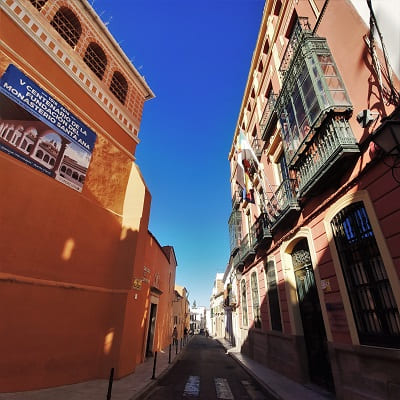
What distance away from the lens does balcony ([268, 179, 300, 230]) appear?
7.48m

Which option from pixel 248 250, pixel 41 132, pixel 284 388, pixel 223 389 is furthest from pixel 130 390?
pixel 248 250

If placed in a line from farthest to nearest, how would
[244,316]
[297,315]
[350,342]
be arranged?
[244,316]
[297,315]
[350,342]

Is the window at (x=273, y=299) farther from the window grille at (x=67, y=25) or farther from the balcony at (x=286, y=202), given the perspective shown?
the window grille at (x=67, y=25)

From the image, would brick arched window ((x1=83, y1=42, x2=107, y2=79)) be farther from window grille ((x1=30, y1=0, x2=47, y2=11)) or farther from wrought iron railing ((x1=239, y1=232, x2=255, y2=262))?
wrought iron railing ((x1=239, y1=232, x2=255, y2=262))

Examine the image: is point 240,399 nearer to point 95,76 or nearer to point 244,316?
point 244,316

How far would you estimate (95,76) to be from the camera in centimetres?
944

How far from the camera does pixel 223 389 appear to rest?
262 inches

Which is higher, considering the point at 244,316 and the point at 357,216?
the point at 357,216

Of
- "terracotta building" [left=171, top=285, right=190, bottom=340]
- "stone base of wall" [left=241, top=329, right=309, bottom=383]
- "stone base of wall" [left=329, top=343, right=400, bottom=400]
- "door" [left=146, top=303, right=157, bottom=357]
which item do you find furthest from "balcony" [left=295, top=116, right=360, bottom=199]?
"terracotta building" [left=171, top=285, right=190, bottom=340]

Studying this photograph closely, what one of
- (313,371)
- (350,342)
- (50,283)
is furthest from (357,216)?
(50,283)

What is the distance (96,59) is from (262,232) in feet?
34.7

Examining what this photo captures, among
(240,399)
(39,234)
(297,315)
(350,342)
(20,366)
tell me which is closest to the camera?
(350,342)

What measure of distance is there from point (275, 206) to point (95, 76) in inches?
354

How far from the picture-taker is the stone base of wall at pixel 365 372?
155 inches
